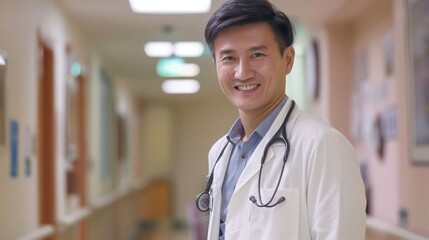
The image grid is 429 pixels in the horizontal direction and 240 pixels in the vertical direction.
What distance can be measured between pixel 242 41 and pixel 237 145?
326mm

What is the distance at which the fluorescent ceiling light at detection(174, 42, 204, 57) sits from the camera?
914 centimetres

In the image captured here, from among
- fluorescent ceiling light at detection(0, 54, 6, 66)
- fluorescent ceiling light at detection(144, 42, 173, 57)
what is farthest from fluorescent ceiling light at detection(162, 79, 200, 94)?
fluorescent ceiling light at detection(0, 54, 6, 66)

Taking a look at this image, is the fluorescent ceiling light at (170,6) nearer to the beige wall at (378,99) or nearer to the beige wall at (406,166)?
the beige wall at (378,99)

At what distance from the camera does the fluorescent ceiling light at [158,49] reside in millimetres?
9250

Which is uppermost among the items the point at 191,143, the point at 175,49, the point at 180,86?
the point at 175,49

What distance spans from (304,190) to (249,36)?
41 centimetres

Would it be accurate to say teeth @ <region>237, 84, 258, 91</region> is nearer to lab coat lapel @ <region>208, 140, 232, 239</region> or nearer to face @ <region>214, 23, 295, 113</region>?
face @ <region>214, 23, 295, 113</region>

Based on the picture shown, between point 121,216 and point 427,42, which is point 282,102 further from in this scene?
point 121,216

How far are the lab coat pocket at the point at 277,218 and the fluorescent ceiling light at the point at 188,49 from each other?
723 centimetres

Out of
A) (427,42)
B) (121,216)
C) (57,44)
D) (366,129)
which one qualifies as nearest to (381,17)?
(366,129)

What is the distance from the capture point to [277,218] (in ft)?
6.24

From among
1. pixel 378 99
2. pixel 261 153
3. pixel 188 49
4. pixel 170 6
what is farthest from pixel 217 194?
pixel 188 49

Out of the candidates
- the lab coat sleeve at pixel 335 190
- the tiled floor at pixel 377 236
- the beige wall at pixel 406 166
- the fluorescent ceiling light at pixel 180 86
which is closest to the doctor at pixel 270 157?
the lab coat sleeve at pixel 335 190

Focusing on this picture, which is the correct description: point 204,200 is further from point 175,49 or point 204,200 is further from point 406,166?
point 175,49
